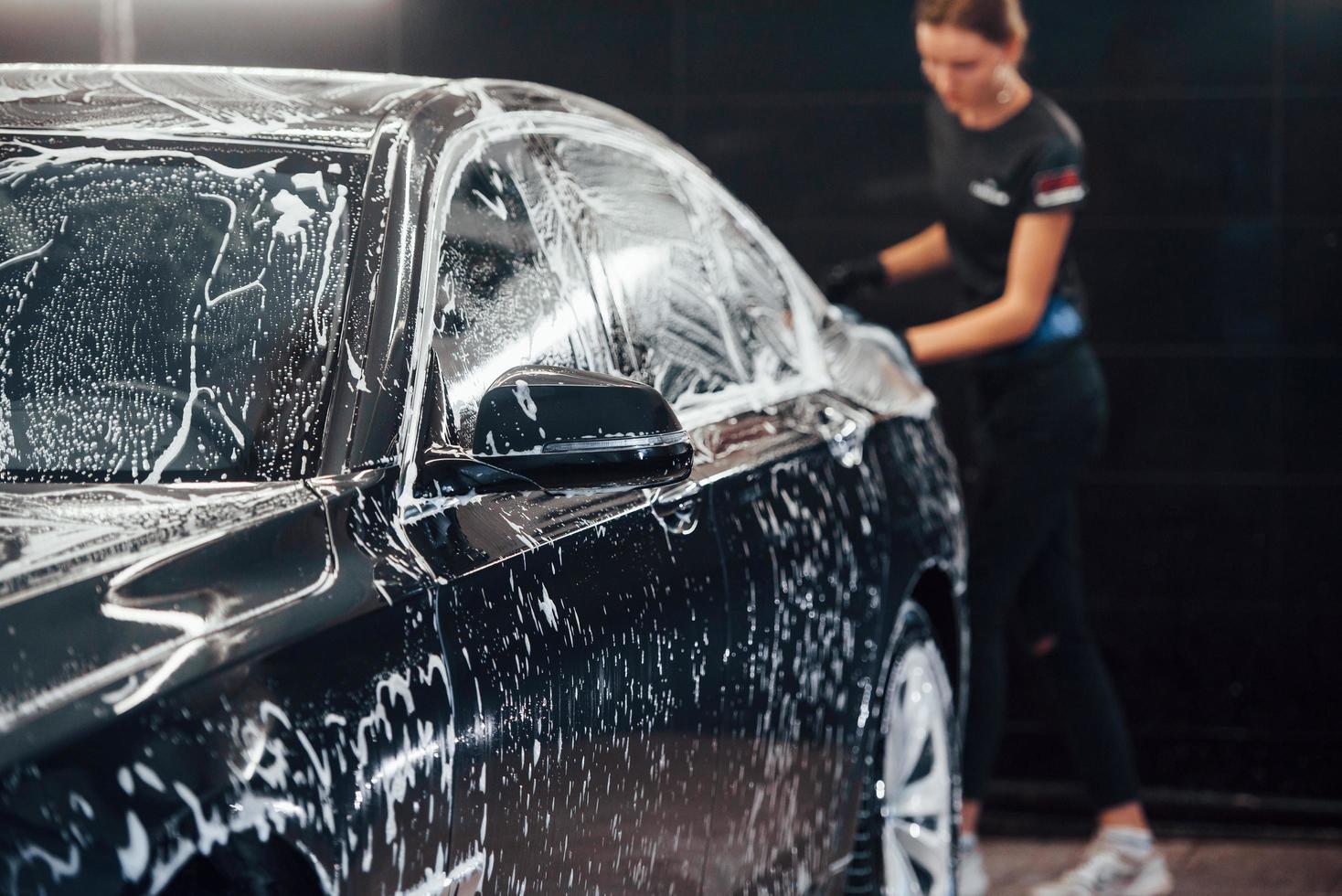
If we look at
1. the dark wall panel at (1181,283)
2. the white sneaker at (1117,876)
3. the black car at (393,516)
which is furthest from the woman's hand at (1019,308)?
the dark wall panel at (1181,283)

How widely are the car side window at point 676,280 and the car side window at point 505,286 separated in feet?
0.30

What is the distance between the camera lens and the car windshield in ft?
6.59

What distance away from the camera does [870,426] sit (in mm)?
3615

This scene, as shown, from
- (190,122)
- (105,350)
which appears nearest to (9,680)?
(105,350)

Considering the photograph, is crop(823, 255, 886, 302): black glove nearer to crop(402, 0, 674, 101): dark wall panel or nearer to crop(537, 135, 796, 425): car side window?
crop(402, 0, 674, 101): dark wall panel

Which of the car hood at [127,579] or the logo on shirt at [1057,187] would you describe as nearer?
the car hood at [127,579]

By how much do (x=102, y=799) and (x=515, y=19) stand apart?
5107 mm

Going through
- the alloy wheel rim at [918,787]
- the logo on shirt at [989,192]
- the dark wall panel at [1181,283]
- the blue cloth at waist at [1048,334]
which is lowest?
the alloy wheel rim at [918,787]

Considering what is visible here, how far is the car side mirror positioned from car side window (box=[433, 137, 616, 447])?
0.10 meters

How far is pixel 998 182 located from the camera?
15.8 ft

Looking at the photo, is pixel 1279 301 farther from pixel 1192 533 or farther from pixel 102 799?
pixel 102 799

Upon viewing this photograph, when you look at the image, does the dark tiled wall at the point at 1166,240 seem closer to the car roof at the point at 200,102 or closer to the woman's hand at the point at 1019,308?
the woman's hand at the point at 1019,308

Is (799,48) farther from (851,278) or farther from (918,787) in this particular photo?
(918,787)

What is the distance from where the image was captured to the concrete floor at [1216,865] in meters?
5.26
